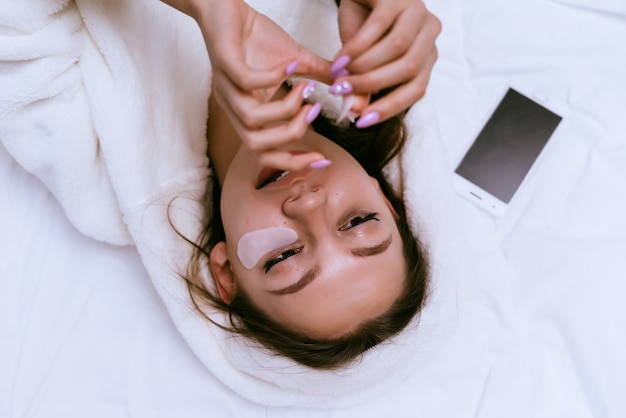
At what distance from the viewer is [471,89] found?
3.83ft

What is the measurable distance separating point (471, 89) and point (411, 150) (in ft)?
0.90

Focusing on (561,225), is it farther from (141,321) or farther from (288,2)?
(141,321)

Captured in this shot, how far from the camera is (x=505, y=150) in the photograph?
1131 mm

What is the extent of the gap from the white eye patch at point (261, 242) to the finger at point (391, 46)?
237mm

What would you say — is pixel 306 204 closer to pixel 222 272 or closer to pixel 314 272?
pixel 314 272

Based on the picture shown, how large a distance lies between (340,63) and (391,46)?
6 cm

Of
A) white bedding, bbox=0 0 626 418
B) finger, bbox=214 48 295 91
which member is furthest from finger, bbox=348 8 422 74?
white bedding, bbox=0 0 626 418

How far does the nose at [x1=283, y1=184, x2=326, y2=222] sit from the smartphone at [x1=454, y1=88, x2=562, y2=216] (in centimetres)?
46

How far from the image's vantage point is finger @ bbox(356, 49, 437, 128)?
661 mm

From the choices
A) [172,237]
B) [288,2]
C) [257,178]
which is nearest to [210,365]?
[172,237]

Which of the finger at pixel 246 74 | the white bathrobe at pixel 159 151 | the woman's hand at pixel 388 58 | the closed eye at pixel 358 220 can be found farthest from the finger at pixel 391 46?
the white bathrobe at pixel 159 151

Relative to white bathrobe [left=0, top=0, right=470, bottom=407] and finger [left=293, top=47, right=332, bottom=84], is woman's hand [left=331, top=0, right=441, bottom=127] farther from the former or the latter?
white bathrobe [left=0, top=0, right=470, bottom=407]

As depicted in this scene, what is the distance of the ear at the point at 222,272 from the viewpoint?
0.89 m

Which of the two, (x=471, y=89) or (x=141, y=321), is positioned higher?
(x=471, y=89)
